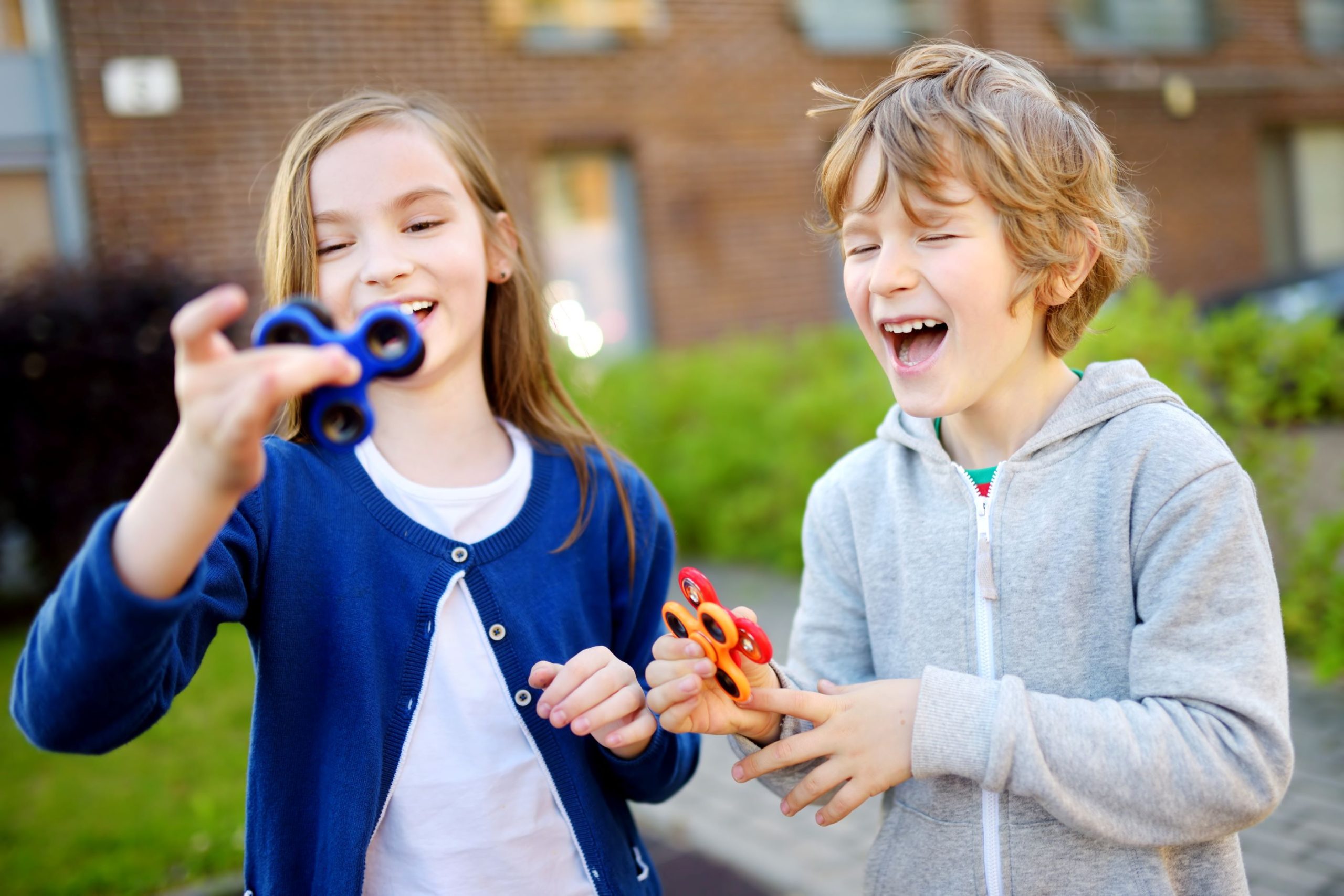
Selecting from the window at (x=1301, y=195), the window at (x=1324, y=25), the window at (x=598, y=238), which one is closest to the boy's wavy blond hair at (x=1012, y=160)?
the window at (x=598, y=238)

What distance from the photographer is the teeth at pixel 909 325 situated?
1546mm

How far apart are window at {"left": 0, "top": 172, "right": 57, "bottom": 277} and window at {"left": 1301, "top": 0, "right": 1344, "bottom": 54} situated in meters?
13.5

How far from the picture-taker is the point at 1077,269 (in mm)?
1619

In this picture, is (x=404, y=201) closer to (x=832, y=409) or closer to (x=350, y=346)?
(x=350, y=346)

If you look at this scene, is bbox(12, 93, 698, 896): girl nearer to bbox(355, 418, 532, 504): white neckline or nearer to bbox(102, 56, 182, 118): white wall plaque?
bbox(355, 418, 532, 504): white neckline

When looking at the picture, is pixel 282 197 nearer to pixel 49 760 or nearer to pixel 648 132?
pixel 49 760

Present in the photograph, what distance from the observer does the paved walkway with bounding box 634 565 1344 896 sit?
3.06m

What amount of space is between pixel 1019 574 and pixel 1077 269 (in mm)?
452

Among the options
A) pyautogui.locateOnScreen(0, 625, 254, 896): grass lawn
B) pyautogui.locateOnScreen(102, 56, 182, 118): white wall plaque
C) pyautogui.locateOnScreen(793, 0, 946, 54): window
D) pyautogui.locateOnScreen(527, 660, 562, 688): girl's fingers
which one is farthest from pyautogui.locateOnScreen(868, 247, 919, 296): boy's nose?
pyautogui.locateOnScreen(793, 0, 946, 54): window

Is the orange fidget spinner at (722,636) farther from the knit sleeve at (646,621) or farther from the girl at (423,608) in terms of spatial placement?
the knit sleeve at (646,621)

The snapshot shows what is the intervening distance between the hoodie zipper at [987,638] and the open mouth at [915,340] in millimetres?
200

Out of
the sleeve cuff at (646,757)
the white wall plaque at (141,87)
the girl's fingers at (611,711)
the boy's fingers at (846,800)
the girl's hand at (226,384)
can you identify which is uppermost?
the white wall plaque at (141,87)

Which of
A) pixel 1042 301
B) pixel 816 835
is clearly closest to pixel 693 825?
pixel 816 835

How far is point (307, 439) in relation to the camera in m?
1.76
